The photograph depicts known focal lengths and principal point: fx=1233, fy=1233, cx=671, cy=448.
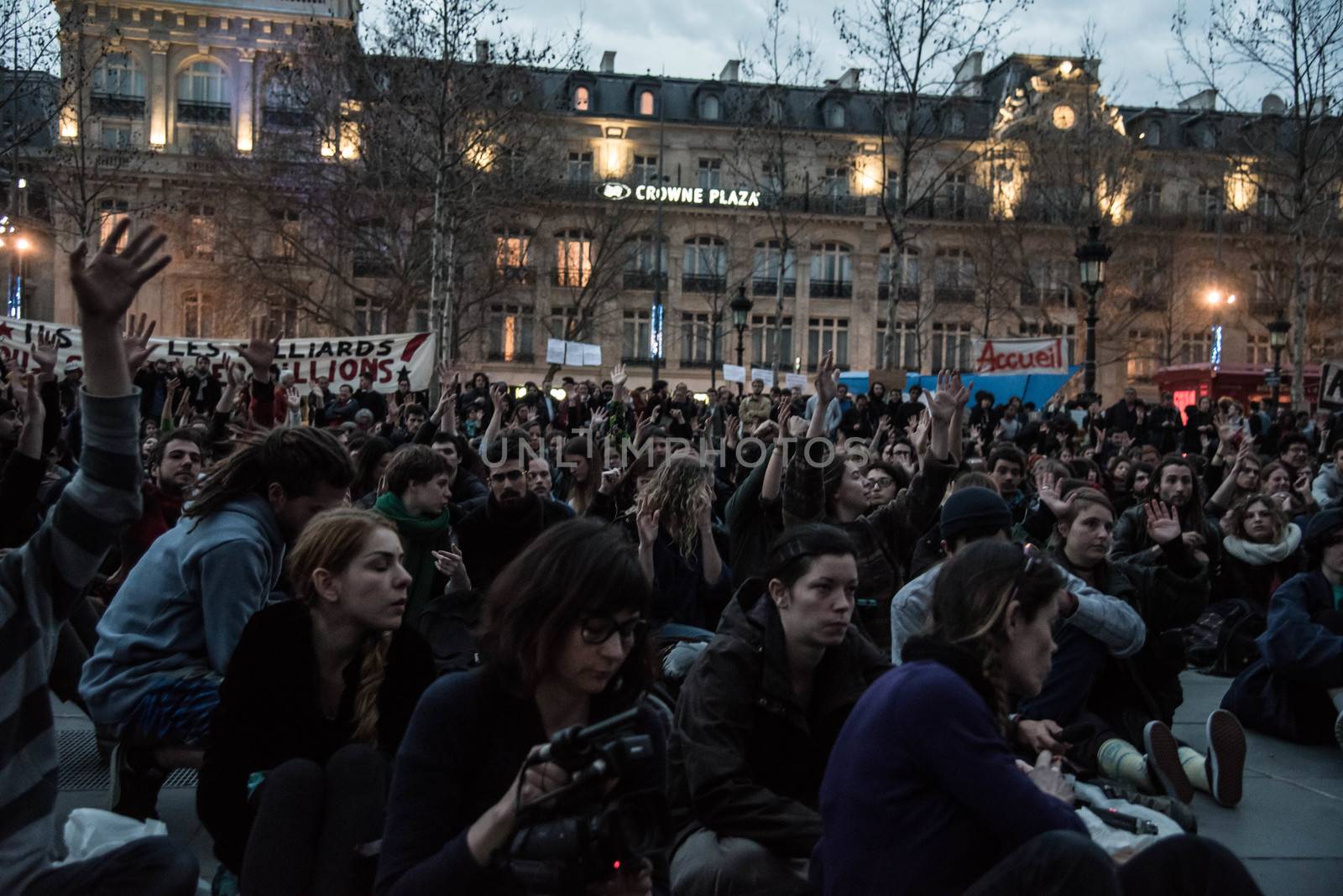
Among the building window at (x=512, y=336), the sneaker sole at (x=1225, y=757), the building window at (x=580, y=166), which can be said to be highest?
the building window at (x=580, y=166)

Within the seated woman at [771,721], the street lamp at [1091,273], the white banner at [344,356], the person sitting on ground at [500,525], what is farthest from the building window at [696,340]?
the seated woman at [771,721]

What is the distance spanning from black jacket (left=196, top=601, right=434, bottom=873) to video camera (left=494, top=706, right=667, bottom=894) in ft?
4.33

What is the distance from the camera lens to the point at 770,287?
182 ft

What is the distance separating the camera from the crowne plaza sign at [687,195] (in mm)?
51469

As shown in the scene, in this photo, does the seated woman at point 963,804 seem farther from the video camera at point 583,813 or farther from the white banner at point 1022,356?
the white banner at point 1022,356

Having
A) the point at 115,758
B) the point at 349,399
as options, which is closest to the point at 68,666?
the point at 115,758

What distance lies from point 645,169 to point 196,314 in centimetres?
2036

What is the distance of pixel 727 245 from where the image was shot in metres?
53.2

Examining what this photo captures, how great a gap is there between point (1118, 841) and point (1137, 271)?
49329 mm

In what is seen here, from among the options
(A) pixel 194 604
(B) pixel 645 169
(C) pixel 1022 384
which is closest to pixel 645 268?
(B) pixel 645 169

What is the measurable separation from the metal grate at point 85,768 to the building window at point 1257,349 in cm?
5818

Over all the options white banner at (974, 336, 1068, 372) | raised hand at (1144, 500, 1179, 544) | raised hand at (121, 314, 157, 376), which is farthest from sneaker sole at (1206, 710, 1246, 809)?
white banner at (974, 336, 1068, 372)

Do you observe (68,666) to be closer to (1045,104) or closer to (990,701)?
(990,701)

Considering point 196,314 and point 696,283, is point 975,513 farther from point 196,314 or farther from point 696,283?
point 696,283
